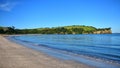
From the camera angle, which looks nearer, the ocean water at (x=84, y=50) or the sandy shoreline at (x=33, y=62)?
the sandy shoreline at (x=33, y=62)

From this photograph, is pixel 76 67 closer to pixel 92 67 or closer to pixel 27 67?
pixel 92 67

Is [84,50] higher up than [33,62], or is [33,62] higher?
[33,62]

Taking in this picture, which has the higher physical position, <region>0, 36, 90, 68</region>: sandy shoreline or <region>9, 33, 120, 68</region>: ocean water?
<region>0, 36, 90, 68</region>: sandy shoreline

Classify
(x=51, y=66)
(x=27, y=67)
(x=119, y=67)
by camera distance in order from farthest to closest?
1. (x=119, y=67)
2. (x=51, y=66)
3. (x=27, y=67)

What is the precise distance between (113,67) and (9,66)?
7.29 meters

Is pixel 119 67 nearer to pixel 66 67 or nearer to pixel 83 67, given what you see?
pixel 83 67

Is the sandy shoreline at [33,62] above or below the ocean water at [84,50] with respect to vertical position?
above

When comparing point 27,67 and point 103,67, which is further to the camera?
point 103,67

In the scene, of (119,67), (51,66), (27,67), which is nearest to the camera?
(27,67)

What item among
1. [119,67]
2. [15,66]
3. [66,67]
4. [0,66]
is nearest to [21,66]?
[15,66]

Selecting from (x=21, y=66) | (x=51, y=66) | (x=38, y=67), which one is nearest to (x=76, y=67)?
(x=51, y=66)

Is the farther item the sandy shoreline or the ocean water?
the ocean water

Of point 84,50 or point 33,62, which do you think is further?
point 84,50

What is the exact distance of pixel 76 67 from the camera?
45.0 feet
